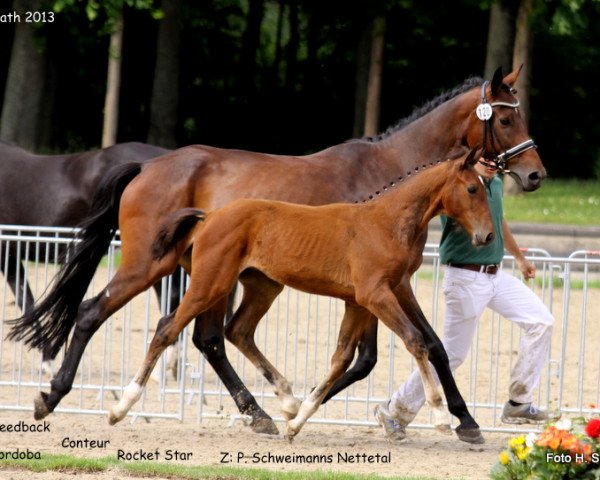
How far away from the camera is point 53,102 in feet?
66.9

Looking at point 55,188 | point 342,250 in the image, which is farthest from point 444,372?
point 55,188

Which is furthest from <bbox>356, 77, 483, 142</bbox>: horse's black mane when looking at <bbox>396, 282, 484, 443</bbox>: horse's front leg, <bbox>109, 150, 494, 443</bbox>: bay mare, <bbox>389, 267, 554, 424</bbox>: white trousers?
<bbox>396, 282, 484, 443</bbox>: horse's front leg

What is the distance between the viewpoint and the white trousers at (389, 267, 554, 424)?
7.09 m

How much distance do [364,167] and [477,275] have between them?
915 millimetres

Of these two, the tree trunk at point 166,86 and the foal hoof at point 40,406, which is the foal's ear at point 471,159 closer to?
the foal hoof at point 40,406

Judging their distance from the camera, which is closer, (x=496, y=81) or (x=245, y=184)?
(x=496, y=81)

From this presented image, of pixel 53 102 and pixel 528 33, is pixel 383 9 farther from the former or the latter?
pixel 53 102

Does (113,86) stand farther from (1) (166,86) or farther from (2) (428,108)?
(2) (428,108)

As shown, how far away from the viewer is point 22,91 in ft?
59.1

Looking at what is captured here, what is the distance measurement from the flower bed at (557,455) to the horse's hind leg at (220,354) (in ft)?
8.50

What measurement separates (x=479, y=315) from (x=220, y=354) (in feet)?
5.24

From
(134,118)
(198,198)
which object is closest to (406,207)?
(198,198)

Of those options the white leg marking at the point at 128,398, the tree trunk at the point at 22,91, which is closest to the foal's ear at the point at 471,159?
the white leg marking at the point at 128,398

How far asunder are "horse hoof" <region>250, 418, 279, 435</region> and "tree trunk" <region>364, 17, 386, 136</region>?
10.7 meters
